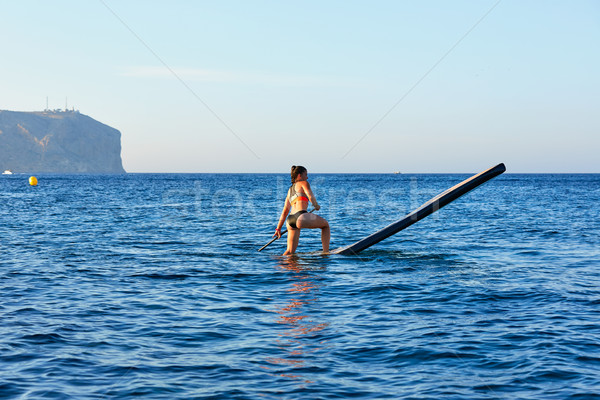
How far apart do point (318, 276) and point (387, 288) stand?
1946 millimetres

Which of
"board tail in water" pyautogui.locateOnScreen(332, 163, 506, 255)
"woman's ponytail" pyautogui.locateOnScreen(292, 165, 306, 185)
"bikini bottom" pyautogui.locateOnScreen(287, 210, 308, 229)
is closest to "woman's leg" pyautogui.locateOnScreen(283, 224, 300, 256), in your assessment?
"bikini bottom" pyautogui.locateOnScreen(287, 210, 308, 229)

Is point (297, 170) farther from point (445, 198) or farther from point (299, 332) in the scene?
point (299, 332)

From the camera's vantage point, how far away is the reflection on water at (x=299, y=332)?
686cm

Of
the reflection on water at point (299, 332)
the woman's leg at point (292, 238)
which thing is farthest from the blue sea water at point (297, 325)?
the woman's leg at point (292, 238)

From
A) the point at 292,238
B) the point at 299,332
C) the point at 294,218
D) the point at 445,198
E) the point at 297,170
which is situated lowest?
the point at 299,332

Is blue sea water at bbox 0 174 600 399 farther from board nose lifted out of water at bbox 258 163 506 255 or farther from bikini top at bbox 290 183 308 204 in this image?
bikini top at bbox 290 183 308 204

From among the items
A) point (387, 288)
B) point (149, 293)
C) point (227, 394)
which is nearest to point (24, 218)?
point (149, 293)

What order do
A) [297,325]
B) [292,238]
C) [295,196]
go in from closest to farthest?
[297,325]
[295,196]
[292,238]

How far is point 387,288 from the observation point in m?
11.6

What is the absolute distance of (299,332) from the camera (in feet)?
27.3

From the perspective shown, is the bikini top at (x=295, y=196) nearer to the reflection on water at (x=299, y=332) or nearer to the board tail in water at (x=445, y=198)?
the reflection on water at (x=299, y=332)

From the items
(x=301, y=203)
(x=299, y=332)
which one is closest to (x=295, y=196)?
(x=301, y=203)

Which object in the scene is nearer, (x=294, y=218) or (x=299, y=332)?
(x=299, y=332)

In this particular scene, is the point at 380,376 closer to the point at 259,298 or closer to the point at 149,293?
the point at 259,298
